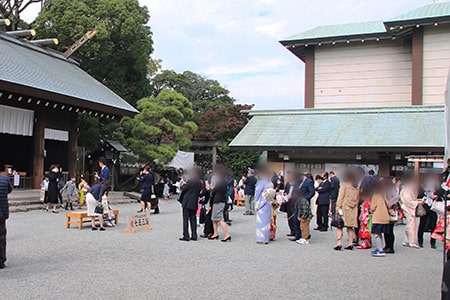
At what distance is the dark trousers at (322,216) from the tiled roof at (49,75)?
11.2 metres

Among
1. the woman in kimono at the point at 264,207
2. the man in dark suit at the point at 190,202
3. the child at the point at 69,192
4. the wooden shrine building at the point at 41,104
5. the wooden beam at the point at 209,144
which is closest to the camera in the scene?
the woman in kimono at the point at 264,207

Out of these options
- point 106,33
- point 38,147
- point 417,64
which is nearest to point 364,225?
point 417,64

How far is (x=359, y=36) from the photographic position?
22703 mm

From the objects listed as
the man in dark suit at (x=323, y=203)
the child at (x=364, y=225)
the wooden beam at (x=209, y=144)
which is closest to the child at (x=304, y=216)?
the child at (x=364, y=225)

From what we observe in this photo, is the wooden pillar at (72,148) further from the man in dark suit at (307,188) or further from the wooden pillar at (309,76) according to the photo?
the man in dark suit at (307,188)

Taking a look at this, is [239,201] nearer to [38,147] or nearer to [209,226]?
[38,147]

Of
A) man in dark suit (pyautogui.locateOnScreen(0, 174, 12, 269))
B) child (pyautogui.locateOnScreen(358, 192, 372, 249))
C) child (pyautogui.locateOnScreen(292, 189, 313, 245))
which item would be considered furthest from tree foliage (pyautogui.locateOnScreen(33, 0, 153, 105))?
child (pyautogui.locateOnScreen(358, 192, 372, 249))

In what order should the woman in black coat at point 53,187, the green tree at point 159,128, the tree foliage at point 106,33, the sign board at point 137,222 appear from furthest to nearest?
the tree foliage at point 106,33
the green tree at point 159,128
the woman in black coat at point 53,187
the sign board at point 137,222

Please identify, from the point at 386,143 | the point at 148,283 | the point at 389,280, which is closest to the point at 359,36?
the point at 386,143

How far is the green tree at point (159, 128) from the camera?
78.7 ft

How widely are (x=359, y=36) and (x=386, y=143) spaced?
7.61m

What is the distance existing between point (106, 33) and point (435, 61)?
16683mm

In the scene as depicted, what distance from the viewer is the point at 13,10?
2856cm

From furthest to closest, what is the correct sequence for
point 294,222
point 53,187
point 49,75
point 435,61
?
point 435,61
point 49,75
point 53,187
point 294,222
